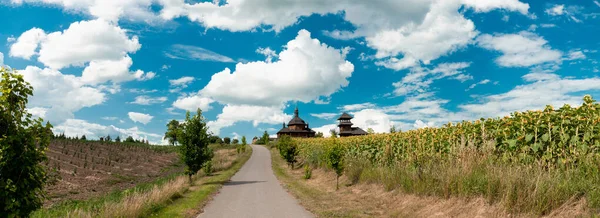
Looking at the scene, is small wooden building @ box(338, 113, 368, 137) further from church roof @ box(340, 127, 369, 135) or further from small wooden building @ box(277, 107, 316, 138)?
small wooden building @ box(277, 107, 316, 138)

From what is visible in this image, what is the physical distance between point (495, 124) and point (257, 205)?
32.1ft

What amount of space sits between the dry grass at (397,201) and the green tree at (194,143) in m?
9.74

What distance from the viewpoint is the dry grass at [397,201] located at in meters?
9.18

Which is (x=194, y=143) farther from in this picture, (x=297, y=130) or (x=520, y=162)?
(x=297, y=130)

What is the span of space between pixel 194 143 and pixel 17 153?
2096 centimetres

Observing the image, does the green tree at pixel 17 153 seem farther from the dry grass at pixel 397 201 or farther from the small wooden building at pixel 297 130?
the small wooden building at pixel 297 130

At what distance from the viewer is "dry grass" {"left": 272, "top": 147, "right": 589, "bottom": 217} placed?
9184 millimetres

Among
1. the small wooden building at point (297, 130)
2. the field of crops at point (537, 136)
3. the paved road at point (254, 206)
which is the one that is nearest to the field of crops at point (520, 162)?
the field of crops at point (537, 136)

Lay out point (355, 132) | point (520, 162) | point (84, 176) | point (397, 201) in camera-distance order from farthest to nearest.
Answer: point (355, 132), point (84, 176), point (397, 201), point (520, 162)

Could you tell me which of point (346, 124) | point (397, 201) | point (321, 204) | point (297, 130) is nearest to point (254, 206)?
point (321, 204)

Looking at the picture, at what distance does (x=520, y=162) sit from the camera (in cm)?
1085

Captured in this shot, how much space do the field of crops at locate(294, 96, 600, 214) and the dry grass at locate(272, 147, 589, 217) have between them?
0.34 feet

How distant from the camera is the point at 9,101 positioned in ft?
24.0

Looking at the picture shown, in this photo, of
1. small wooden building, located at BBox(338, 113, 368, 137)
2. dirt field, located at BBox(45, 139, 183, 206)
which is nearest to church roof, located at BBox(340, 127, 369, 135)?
small wooden building, located at BBox(338, 113, 368, 137)
